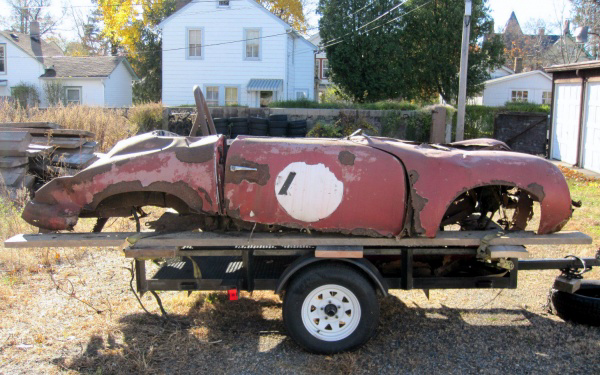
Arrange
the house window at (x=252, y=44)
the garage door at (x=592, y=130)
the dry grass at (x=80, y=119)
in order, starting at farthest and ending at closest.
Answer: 1. the house window at (x=252, y=44)
2. the garage door at (x=592, y=130)
3. the dry grass at (x=80, y=119)

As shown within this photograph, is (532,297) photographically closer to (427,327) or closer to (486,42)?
(427,327)

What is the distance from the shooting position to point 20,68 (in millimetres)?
36781

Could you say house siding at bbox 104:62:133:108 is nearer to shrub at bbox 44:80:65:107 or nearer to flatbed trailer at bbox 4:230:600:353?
shrub at bbox 44:80:65:107

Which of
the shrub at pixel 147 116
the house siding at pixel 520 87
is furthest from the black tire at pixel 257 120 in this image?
the house siding at pixel 520 87

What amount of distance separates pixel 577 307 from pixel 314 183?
274 centimetres

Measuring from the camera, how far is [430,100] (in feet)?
113

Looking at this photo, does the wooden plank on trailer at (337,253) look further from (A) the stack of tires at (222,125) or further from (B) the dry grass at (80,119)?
(A) the stack of tires at (222,125)

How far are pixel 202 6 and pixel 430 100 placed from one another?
48.9 feet

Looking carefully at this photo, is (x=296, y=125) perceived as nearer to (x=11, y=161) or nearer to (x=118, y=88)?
(x=11, y=161)

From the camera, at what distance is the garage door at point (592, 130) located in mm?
15239

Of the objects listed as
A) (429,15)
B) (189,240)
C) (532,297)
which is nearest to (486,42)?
(429,15)

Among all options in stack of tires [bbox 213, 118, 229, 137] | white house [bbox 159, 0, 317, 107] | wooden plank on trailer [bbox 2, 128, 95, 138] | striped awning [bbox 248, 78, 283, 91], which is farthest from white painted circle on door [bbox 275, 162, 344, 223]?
white house [bbox 159, 0, 317, 107]

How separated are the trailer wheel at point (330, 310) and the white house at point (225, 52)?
2721cm

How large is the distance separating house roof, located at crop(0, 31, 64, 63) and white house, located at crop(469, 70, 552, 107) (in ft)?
98.0
